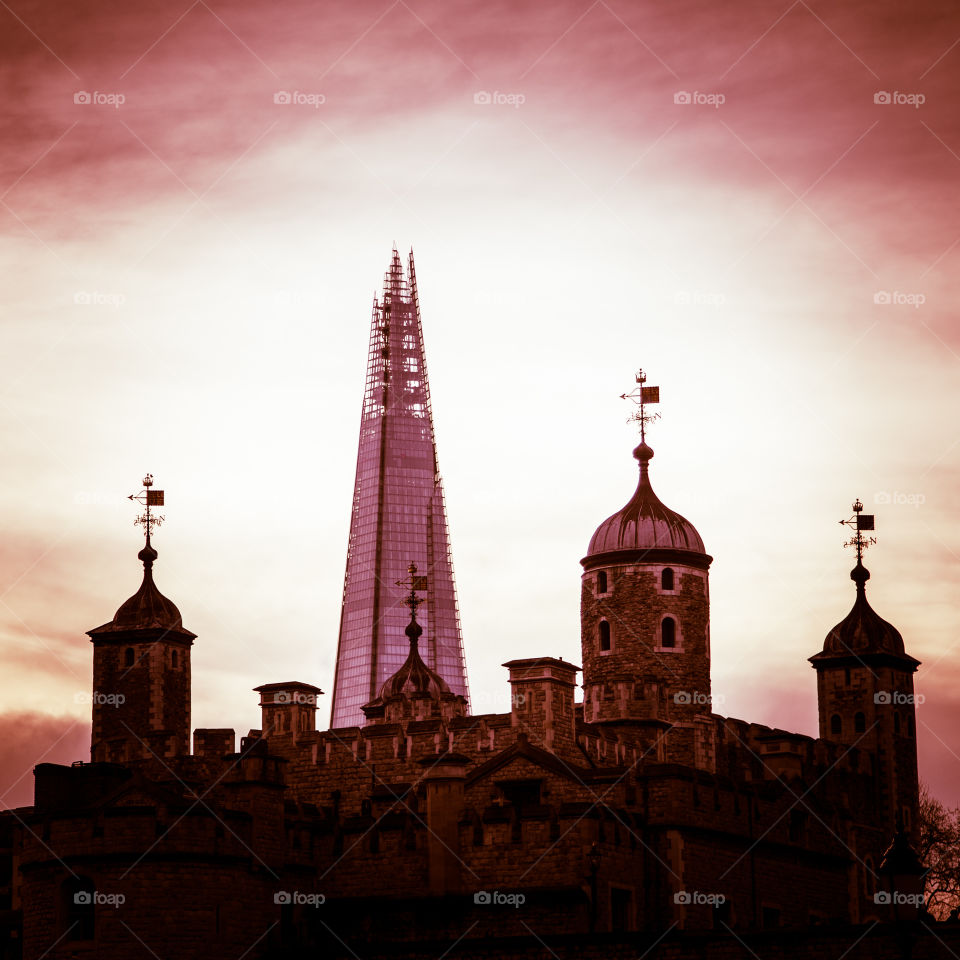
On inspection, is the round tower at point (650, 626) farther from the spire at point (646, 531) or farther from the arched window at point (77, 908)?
the arched window at point (77, 908)

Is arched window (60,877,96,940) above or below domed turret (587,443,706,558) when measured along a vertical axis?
below

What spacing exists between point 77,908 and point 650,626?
24.2 metres

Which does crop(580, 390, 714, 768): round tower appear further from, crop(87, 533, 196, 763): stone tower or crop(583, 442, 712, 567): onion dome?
crop(87, 533, 196, 763): stone tower

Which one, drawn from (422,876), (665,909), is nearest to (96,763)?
(422,876)

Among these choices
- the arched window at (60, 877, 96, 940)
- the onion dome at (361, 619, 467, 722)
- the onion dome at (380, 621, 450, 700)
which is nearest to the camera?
the arched window at (60, 877, 96, 940)

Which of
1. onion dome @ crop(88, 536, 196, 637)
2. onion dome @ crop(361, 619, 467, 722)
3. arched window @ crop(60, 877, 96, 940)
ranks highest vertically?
onion dome @ crop(88, 536, 196, 637)

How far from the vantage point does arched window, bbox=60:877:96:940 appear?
5984cm

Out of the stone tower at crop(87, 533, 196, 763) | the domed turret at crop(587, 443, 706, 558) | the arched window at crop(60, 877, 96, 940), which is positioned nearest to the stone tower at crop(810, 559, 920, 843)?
the domed turret at crop(587, 443, 706, 558)

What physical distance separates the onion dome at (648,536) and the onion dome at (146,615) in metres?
13.7

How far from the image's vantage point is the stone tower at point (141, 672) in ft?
269

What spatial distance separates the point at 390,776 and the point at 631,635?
9.95m

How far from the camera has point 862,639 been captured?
83.9m

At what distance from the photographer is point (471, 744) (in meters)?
73.5

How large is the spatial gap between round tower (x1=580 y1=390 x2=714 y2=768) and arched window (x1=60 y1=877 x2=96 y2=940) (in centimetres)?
2076
